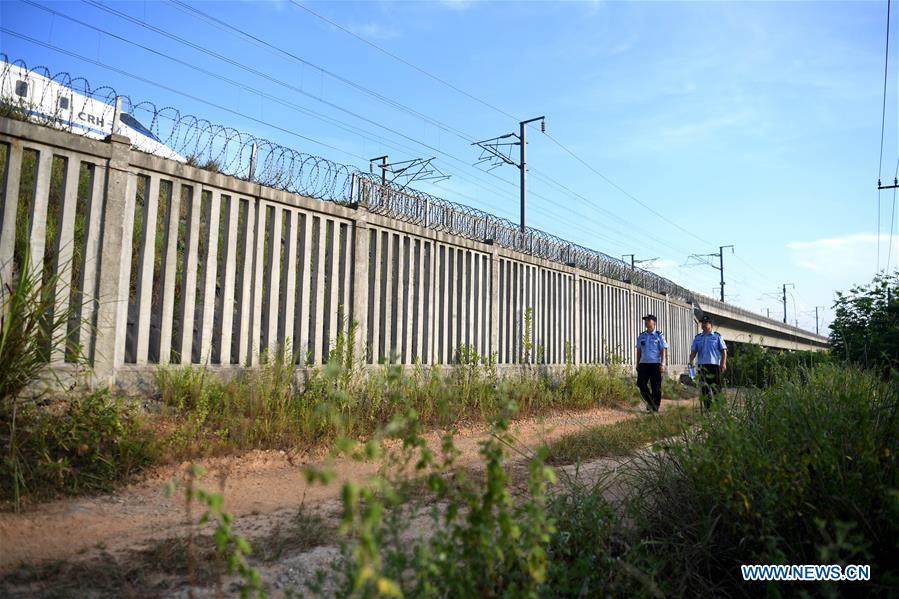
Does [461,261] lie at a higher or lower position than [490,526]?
higher

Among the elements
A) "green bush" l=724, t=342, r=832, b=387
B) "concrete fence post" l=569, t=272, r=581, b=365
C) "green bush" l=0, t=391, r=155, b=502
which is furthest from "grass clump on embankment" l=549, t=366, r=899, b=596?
"concrete fence post" l=569, t=272, r=581, b=365

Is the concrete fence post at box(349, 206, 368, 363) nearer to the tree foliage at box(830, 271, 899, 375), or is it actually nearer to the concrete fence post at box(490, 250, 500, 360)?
the concrete fence post at box(490, 250, 500, 360)

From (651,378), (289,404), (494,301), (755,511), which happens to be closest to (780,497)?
(755,511)

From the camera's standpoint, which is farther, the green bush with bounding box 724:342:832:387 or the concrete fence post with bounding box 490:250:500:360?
the concrete fence post with bounding box 490:250:500:360

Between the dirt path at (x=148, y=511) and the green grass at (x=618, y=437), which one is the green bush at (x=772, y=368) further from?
the dirt path at (x=148, y=511)

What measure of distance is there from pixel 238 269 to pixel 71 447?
104 inches

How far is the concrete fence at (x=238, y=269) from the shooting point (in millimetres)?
4699

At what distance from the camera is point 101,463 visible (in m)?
4.00

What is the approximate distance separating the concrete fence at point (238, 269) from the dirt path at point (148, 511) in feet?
3.97

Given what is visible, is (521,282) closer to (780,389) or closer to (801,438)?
(780,389)

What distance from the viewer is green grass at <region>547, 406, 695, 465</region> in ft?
A: 12.2

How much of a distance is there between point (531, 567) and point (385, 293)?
19.4 feet

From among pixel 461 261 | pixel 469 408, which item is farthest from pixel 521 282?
pixel 469 408

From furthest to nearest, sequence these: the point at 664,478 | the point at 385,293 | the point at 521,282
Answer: the point at 521,282
the point at 385,293
the point at 664,478
